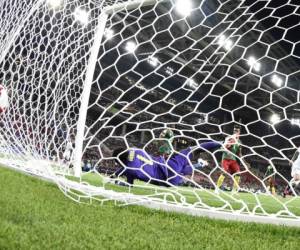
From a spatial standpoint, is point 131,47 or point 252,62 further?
point 131,47

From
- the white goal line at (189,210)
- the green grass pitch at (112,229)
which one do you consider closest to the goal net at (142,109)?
the white goal line at (189,210)

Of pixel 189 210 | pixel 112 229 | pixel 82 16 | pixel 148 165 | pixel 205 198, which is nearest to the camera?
pixel 112 229

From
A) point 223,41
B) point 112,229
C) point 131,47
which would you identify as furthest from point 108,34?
point 112,229

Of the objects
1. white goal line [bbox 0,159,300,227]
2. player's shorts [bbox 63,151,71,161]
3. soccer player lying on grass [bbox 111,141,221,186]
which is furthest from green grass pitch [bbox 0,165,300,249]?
player's shorts [bbox 63,151,71,161]

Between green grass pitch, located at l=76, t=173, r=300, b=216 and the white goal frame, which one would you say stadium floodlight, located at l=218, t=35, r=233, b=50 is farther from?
green grass pitch, located at l=76, t=173, r=300, b=216

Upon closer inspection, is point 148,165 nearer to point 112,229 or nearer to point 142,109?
point 142,109

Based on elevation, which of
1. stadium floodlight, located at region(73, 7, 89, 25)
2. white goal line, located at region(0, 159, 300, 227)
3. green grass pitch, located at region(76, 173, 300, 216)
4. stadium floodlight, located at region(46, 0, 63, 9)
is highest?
stadium floodlight, located at region(46, 0, 63, 9)

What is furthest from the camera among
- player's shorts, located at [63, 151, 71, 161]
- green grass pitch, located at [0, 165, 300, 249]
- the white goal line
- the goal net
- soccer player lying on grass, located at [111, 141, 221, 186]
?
player's shorts, located at [63, 151, 71, 161]

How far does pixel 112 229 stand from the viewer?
1.97 meters

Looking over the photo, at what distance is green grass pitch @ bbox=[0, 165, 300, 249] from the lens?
1.69m

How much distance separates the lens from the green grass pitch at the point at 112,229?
66.5 inches

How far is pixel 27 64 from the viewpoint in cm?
480

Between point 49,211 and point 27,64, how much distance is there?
2957 millimetres

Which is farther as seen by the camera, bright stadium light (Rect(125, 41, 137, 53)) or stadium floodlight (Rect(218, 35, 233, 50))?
bright stadium light (Rect(125, 41, 137, 53))
